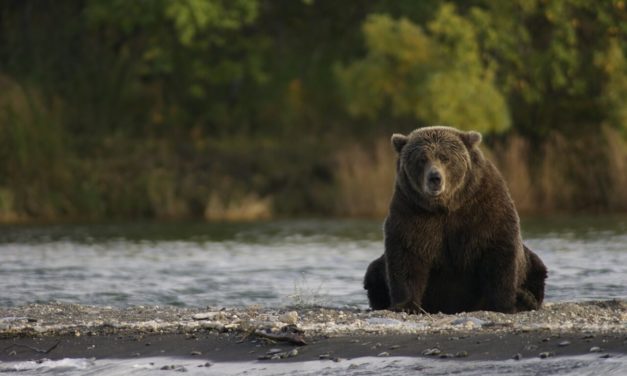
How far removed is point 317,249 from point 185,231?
6635 mm

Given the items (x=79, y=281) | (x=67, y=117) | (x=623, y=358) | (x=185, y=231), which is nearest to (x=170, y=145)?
(x=67, y=117)

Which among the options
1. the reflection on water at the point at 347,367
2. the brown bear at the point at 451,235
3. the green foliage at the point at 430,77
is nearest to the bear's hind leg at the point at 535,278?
the brown bear at the point at 451,235

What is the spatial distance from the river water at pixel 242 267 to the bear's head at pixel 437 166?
201 centimetres

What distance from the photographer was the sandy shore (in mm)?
8766

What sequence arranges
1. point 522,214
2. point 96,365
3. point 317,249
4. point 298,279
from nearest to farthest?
Result: point 96,365, point 298,279, point 317,249, point 522,214

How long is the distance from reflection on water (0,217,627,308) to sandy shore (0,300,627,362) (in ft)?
7.50

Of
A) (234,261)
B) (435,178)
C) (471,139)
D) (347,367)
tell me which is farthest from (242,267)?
(347,367)

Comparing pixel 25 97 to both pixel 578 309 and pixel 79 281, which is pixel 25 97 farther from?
pixel 578 309

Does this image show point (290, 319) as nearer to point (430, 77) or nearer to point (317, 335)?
point (317, 335)

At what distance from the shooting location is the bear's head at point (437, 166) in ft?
34.3

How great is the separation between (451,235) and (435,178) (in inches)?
20.9

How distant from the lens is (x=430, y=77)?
108 feet

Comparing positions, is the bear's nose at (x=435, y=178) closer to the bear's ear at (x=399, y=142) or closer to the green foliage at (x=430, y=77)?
the bear's ear at (x=399, y=142)

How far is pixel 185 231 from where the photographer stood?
27.8 meters
